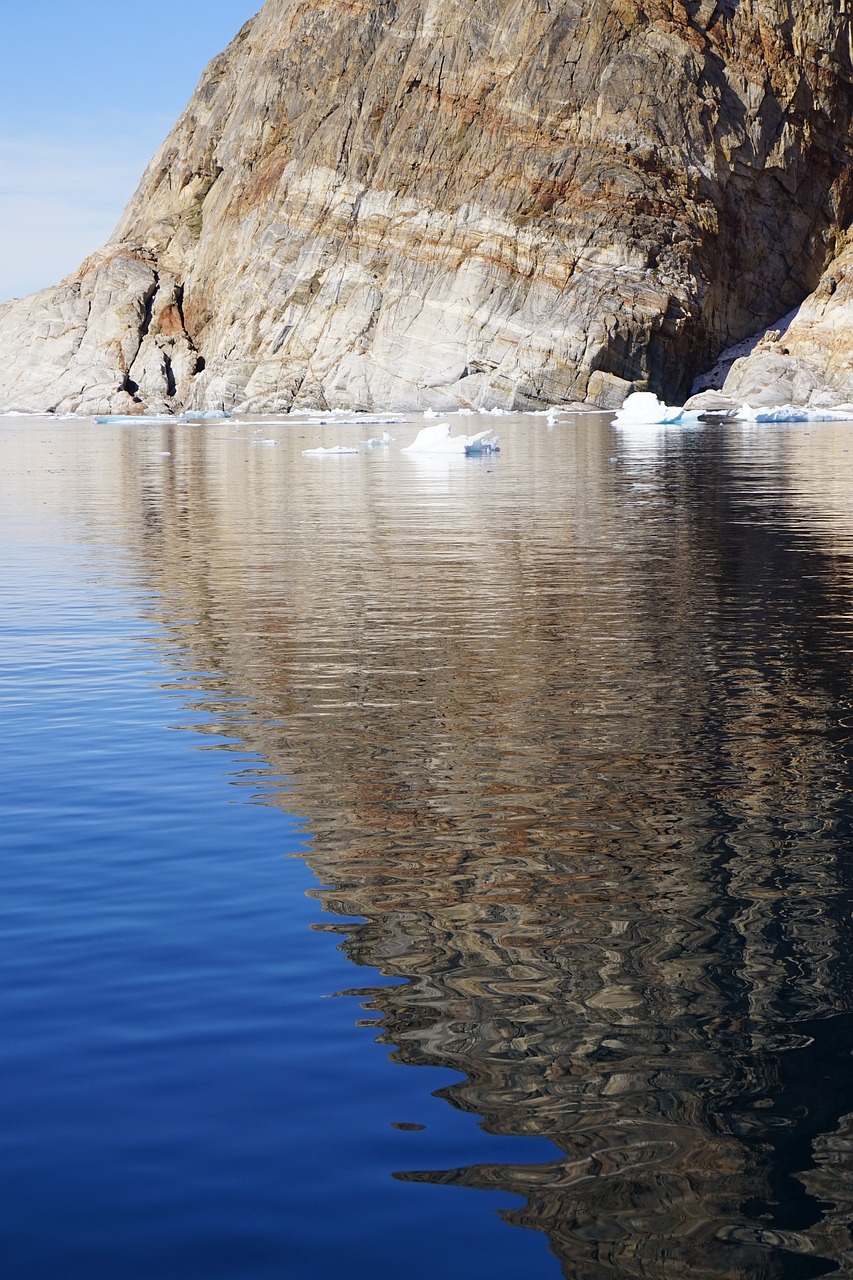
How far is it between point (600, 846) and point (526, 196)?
104m

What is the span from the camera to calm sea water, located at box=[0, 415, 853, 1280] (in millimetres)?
4914

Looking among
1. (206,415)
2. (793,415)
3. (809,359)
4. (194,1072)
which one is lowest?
(194,1072)

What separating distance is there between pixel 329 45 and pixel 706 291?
40.4 metres

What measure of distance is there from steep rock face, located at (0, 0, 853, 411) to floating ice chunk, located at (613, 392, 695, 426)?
813 inches

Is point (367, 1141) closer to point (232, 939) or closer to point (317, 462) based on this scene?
point (232, 939)

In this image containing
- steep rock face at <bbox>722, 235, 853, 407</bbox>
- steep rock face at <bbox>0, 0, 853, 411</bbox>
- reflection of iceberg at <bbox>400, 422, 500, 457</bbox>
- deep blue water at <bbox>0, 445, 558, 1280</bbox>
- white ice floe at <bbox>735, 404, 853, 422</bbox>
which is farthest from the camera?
steep rock face at <bbox>0, 0, 853, 411</bbox>

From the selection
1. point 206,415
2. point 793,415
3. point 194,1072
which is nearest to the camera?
point 194,1072

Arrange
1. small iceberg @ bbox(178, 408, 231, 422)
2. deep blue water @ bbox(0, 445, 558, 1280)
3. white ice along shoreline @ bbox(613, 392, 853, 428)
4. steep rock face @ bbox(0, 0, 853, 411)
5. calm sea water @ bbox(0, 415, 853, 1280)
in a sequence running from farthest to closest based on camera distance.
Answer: small iceberg @ bbox(178, 408, 231, 422) < steep rock face @ bbox(0, 0, 853, 411) < white ice along shoreline @ bbox(613, 392, 853, 428) < calm sea water @ bbox(0, 415, 853, 1280) < deep blue water @ bbox(0, 445, 558, 1280)

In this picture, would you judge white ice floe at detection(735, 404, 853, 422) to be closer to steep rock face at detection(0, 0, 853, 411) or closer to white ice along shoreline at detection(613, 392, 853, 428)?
white ice along shoreline at detection(613, 392, 853, 428)

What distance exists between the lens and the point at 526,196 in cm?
10731

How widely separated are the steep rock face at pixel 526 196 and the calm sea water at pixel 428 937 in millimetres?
89700

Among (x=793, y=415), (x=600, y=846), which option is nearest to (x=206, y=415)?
(x=793, y=415)

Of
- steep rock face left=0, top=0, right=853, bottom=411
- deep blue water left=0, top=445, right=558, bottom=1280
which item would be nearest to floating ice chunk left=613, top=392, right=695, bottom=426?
steep rock face left=0, top=0, right=853, bottom=411

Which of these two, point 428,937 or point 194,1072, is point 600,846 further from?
point 194,1072
